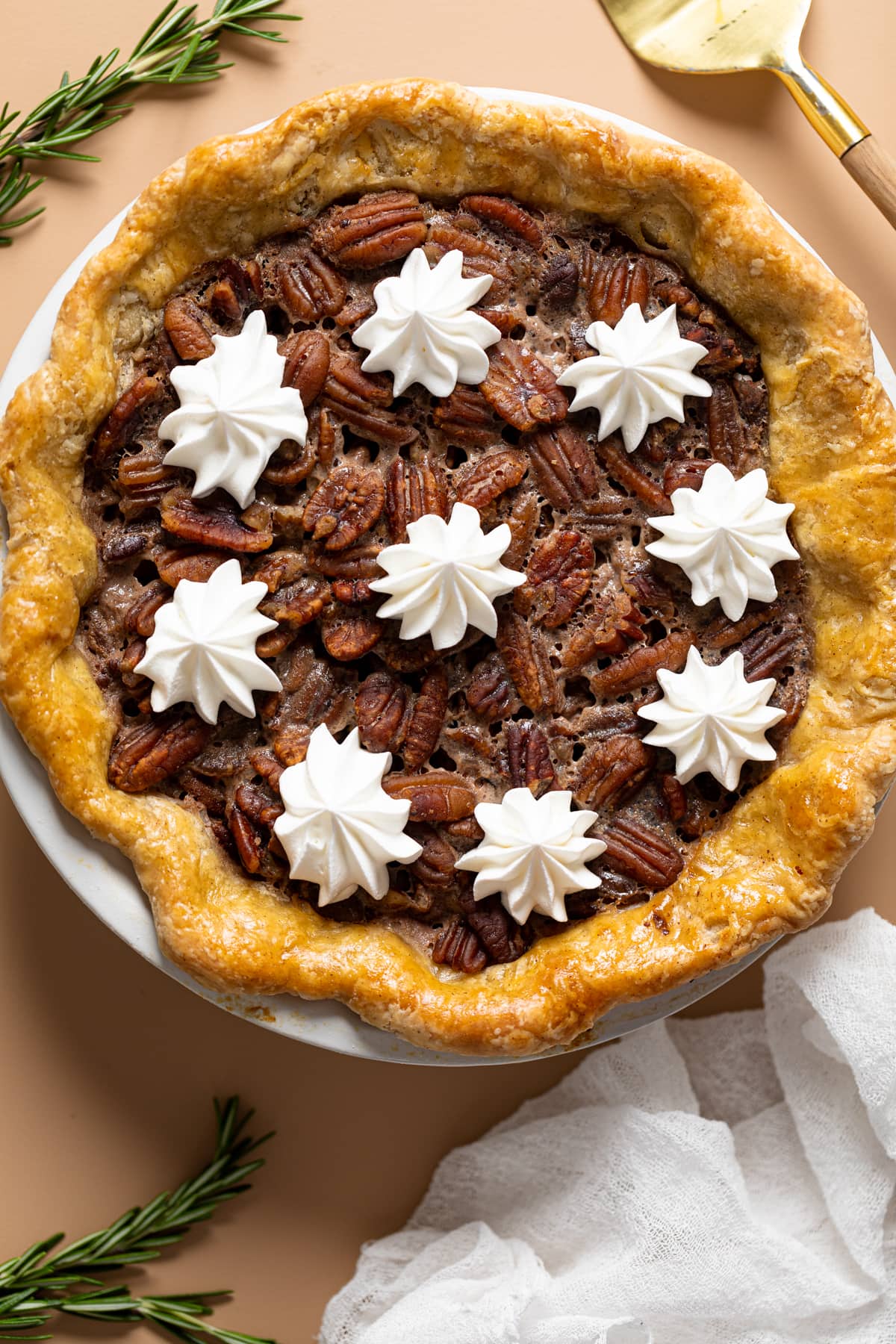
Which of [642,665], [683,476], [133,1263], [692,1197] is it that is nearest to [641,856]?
[642,665]

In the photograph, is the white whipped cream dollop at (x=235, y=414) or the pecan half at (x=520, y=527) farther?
the pecan half at (x=520, y=527)

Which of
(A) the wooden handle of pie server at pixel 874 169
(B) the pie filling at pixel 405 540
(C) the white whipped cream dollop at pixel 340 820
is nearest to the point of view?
(C) the white whipped cream dollop at pixel 340 820

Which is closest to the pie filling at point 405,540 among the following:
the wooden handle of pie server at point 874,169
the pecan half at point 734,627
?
the pecan half at point 734,627

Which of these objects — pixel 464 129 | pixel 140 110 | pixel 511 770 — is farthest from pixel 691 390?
pixel 140 110

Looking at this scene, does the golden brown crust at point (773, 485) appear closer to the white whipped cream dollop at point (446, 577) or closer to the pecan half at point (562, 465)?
the pecan half at point (562, 465)

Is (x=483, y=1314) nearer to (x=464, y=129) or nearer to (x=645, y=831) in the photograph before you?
(x=645, y=831)
